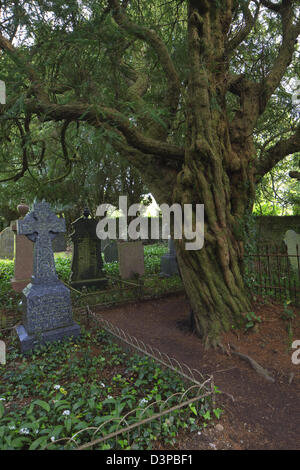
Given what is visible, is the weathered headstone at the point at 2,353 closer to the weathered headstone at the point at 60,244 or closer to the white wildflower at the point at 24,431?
the white wildflower at the point at 24,431

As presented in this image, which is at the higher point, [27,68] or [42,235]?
[27,68]

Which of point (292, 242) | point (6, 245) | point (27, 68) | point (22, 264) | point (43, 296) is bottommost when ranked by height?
point (43, 296)

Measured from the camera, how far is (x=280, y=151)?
5.67m

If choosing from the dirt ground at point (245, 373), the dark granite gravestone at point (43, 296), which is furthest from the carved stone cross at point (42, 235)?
the dirt ground at point (245, 373)

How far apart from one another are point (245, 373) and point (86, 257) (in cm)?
548

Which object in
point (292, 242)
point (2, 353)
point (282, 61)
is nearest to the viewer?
point (2, 353)

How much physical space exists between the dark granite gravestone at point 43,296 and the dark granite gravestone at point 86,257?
9.83 ft

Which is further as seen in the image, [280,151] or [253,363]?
[280,151]

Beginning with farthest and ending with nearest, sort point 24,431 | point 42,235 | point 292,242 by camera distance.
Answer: point 292,242 < point 42,235 < point 24,431

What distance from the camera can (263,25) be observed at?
715cm

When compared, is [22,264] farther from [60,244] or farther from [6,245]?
[60,244]

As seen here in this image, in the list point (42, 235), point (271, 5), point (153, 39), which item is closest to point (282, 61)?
point (271, 5)

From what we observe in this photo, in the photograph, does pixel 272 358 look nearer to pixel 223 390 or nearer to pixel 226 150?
pixel 223 390

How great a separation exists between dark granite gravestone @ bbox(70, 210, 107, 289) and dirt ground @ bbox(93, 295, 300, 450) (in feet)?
5.48
